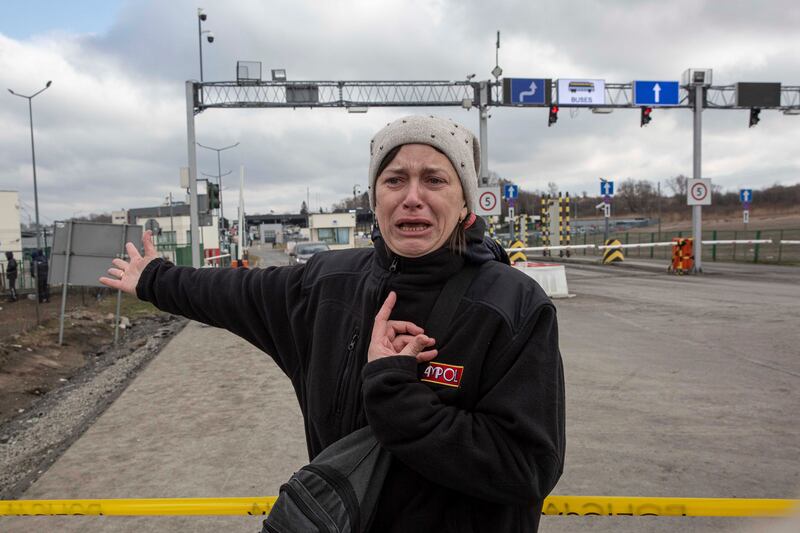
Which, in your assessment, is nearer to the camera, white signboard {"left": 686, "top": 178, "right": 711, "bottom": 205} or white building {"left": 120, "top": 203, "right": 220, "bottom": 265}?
white signboard {"left": 686, "top": 178, "right": 711, "bottom": 205}

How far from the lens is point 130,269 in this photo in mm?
2318

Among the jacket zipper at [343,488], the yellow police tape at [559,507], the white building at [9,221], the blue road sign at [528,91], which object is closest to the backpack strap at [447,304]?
the jacket zipper at [343,488]

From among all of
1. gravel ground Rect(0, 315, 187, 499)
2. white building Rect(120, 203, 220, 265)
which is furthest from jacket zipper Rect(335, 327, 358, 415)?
white building Rect(120, 203, 220, 265)

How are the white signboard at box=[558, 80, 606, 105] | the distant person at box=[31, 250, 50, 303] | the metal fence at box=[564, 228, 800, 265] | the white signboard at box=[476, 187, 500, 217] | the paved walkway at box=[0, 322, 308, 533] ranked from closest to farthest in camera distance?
the paved walkway at box=[0, 322, 308, 533], the white signboard at box=[476, 187, 500, 217], the distant person at box=[31, 250, 50, 303], the white signboard at box=[558, 80, 606, 105], the metal fence at box=[564, 228, 800, 265]

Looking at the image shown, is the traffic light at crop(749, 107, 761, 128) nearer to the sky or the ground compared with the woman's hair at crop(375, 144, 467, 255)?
nearer to the sky

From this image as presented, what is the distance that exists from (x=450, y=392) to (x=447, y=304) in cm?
23

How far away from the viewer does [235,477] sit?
467cm

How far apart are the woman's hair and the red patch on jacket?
1.08ft

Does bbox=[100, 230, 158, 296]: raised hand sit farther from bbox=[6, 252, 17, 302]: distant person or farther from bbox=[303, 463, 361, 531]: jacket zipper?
bbox=[6, 252, 17, 302]: distant person

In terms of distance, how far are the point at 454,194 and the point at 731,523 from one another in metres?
3.37

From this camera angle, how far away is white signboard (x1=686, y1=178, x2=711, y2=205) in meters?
20.8

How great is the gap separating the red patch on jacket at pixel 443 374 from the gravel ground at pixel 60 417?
14.1 ft

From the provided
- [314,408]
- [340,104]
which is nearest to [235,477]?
[314,408]

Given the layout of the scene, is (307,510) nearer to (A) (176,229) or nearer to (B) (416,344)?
(B) (416,344)
